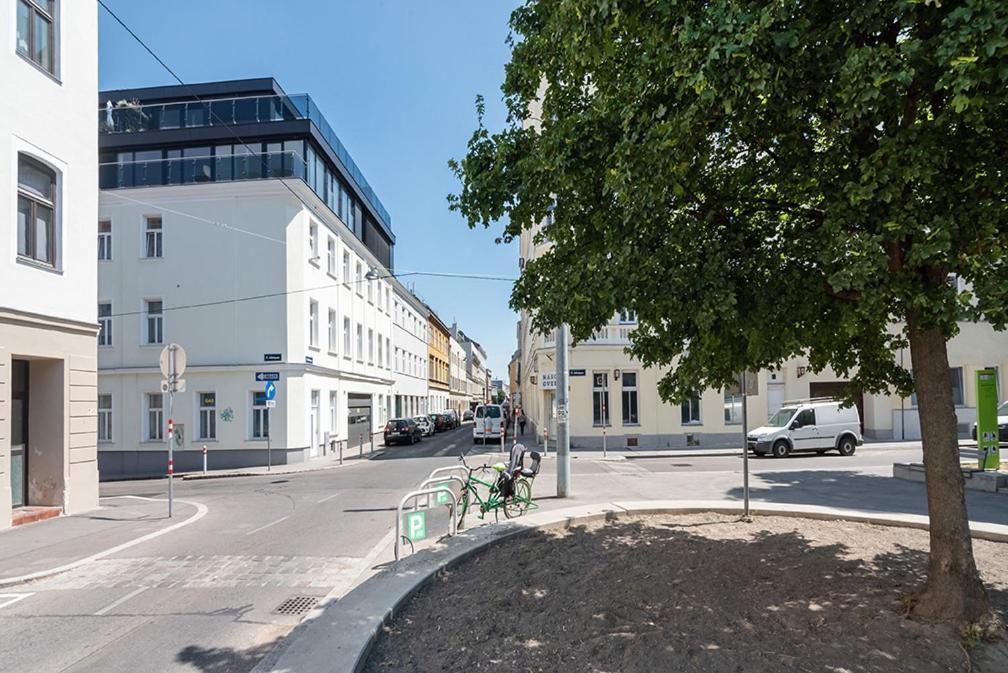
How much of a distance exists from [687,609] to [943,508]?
6.66ft

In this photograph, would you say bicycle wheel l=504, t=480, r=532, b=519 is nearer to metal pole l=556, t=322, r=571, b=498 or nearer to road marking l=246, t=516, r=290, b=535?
metal pole l=556, t=322, r=571, b=498

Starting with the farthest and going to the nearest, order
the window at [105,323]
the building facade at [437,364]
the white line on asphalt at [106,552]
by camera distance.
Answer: the building facade at [437,364] → the window at [105,323] → the white line on asphalt at [106,552]

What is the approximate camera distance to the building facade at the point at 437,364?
202 ft

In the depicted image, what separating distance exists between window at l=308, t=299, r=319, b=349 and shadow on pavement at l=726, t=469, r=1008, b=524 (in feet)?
55.7

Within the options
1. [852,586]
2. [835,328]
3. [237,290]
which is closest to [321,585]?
[852,586]

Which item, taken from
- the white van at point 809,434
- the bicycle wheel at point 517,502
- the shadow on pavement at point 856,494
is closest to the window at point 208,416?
the bicycle wheel at point 517,502

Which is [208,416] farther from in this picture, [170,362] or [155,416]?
[170,362]

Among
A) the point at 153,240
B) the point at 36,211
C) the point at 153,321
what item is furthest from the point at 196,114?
the point at 36,211

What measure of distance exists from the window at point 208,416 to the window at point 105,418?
3.46 meters

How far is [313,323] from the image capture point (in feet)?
79.9

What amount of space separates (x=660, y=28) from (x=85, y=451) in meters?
13.2

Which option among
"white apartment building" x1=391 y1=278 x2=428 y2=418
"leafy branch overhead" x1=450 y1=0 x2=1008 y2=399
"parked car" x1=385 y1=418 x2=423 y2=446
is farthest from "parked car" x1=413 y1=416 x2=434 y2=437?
"leafy branch overhead" x1=450 y1=0 x2=1008 y2=399

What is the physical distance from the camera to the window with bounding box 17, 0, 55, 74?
11000 millimetres

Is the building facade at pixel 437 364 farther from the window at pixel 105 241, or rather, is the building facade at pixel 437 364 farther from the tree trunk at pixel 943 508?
the tree trunk at pixel 943 508
